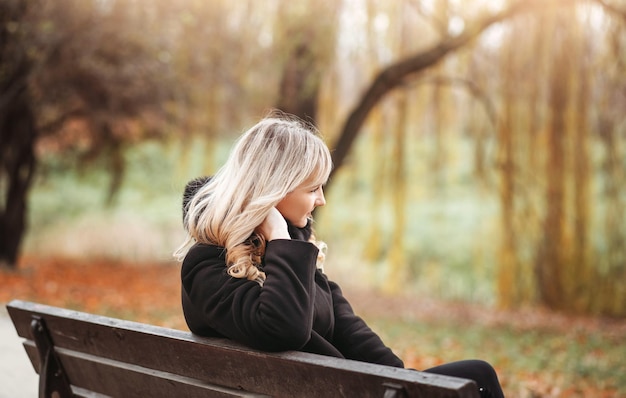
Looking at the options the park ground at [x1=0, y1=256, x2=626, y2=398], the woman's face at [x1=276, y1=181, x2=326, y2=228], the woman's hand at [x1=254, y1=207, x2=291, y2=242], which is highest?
the woman's face at [x1=276, y1=181, x2=326, y2=228]

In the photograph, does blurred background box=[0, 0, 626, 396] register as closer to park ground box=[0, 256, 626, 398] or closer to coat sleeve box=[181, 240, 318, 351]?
park ground box=[0, 256, 626, 398]

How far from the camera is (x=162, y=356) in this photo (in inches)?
96.9

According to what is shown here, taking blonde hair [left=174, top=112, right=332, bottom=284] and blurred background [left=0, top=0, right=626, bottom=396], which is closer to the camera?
blonde hair [left=174, top=112, right=332, bottom=284]

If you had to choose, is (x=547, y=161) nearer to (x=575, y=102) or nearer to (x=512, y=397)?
(x=575, y=102)

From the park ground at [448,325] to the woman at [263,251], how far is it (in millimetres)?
3854

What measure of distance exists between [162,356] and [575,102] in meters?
8.36

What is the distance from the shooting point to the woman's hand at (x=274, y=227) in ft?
7.93

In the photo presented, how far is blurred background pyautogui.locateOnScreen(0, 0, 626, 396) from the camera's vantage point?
9688 mm

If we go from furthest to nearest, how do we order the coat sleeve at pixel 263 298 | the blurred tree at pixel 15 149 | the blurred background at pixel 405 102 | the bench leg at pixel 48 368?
the blurred tree at pixel 15 149
the blurred background at pixel 405 102
the bench leg at pixel 48 368
the coat sleeve at pixel 263 298

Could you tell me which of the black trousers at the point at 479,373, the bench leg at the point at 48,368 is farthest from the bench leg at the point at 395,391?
the bench leg at the point at 48,368

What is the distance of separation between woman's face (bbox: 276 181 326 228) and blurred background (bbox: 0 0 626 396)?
4.93 meters

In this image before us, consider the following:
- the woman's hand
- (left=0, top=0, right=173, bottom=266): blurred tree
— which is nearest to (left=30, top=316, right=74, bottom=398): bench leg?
the woman's hand

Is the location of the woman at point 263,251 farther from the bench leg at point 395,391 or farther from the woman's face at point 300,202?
the bench leg at point 395,391

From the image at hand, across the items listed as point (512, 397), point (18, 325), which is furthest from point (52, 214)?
Answer: point (18, 325)
